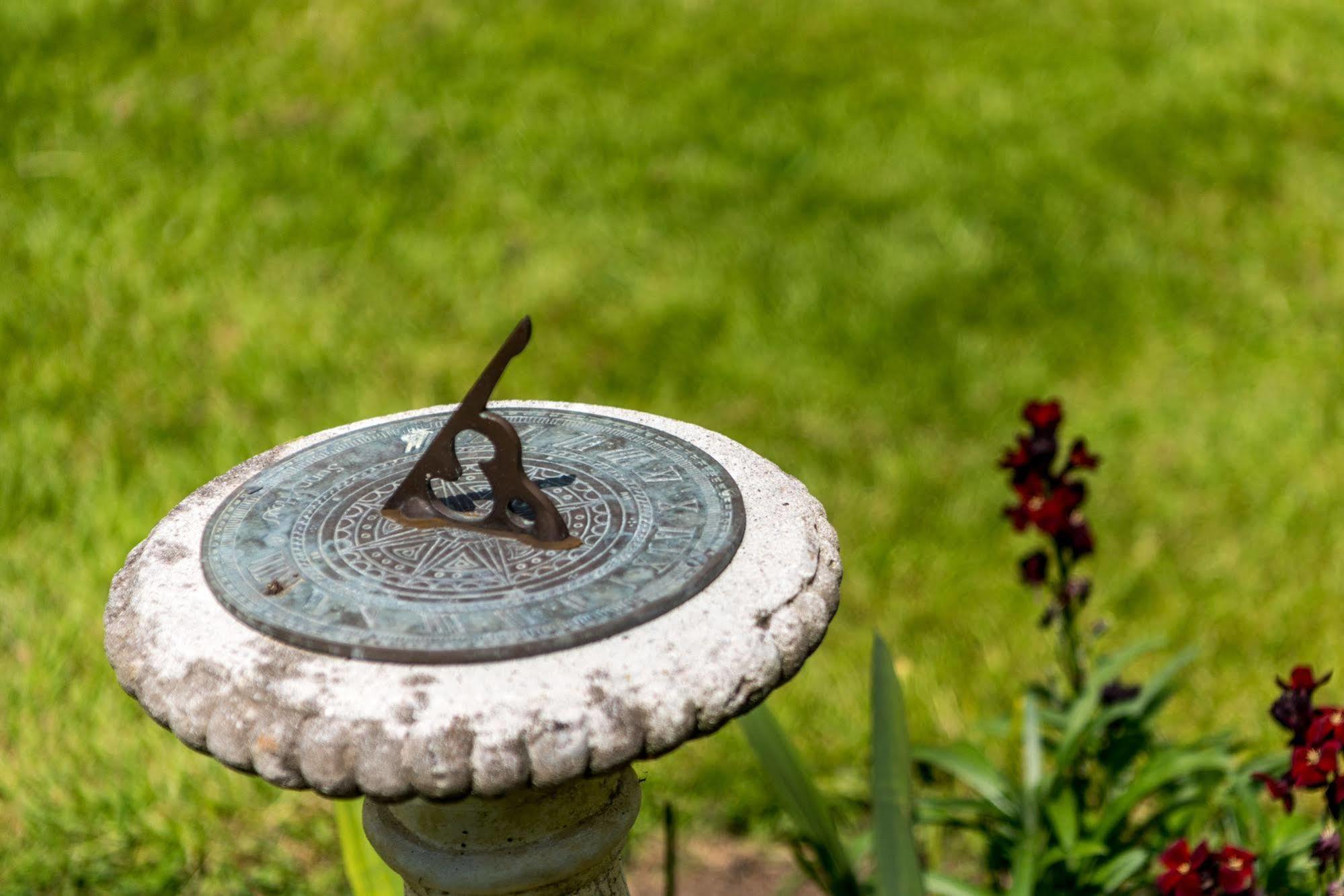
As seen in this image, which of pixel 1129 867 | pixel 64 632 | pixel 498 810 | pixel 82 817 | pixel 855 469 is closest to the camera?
pixel 498 810

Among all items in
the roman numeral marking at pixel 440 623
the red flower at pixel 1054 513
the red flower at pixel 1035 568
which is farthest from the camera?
the red flower at pixel 1035 568

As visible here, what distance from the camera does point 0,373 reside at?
466cm

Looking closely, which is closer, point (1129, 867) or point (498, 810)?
point (498, 810)

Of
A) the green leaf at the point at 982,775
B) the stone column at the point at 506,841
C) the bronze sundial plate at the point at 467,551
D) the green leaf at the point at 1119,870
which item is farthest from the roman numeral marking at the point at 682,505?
the green leaf at the point at 1119,870

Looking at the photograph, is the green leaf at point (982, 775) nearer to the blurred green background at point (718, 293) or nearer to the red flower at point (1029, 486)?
the blurred green background at point (718, 293)

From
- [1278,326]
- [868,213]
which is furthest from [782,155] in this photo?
[1278,326]

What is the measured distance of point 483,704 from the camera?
1.65 m

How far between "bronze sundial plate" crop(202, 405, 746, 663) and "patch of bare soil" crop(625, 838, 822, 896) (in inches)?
54.6

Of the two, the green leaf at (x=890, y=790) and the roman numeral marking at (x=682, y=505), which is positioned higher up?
the roman numeral marking at (x=682, y=505)

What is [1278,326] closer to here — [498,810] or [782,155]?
[782,155]

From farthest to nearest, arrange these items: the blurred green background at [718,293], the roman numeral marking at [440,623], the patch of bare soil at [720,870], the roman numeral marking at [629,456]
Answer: the blurred green background at [718,293] → the patch of bare soil at [720,870] → the roman numeral marking at [629,456] → the roman numeral marking at [440,623]

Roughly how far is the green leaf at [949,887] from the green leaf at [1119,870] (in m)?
0.22

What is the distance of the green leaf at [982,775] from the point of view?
2.82 m

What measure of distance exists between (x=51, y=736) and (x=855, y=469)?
8.49 ft
